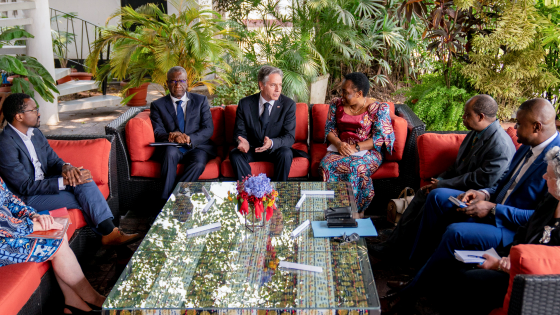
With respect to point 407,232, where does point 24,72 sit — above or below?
above

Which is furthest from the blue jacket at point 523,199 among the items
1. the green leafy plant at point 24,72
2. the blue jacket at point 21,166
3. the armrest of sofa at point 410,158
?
the green leafy plant at point 24,72

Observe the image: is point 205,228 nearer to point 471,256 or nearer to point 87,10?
point 471,256

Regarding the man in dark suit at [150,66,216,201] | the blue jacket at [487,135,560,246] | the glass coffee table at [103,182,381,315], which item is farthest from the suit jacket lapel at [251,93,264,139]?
the blue jacket at [487,135,560,246]

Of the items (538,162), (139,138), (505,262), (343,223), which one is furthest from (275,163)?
(505,262)

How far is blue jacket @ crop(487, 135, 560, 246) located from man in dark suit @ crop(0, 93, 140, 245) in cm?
246

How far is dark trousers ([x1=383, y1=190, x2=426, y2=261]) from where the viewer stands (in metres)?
3.22

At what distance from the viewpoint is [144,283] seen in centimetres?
216

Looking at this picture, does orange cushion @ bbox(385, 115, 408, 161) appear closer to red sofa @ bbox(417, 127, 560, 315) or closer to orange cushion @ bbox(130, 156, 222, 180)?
Answer: orange cushion @ bbox(130, 156, 222, 180)

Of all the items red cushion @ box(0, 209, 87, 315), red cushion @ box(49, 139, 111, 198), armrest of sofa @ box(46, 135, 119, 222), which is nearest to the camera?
red cushion @ box(0, 209, 87, 315)

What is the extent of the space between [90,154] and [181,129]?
95 cm

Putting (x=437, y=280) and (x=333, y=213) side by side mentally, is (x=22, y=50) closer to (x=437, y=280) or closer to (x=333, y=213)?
(x=333, y=213)

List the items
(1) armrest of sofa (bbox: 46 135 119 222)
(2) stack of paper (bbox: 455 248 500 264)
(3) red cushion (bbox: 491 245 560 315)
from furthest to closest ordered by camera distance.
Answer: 1. (1) armrest of sofa (bbox: 46 135 119 222)
2. (2) stack of paper (bbox: 455 248 500 264)
3. (3) red cushion (bbox: 491 245 560 315)

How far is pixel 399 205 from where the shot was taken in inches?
146

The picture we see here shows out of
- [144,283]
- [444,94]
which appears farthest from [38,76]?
[444,94]
